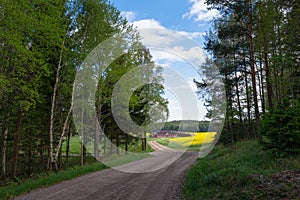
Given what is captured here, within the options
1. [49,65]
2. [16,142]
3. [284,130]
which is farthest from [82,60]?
[284,130]

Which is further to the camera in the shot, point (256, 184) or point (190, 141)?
point (190, 141)

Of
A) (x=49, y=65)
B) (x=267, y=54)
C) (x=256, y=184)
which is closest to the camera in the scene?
(x=256, y=184)

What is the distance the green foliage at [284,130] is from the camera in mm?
8062

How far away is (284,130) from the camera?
817 cm

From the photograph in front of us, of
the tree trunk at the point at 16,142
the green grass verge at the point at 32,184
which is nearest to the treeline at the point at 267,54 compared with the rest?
the green grass verge at the point at 32,184

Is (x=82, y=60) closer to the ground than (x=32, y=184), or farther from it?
farther from it

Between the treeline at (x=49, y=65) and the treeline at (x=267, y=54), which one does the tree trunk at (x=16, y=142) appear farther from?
the treeline at (x=267, y=54)

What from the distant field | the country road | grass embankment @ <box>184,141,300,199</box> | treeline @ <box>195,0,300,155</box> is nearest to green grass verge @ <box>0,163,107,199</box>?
the country road

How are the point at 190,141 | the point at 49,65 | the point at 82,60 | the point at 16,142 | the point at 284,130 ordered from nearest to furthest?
the point at 284,130
the point at 16,142
the point at 49,65
the point at 82,60
the point at 190,141

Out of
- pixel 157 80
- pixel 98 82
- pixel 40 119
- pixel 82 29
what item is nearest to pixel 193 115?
pixel 98 82

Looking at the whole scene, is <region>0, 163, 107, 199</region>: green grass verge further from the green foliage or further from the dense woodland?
the green foliage

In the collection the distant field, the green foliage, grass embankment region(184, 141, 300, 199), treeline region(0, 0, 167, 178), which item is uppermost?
treeline region(0, 0, 167, 178)

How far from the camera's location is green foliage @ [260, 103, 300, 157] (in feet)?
26.5

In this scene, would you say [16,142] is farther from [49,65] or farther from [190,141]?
[190,141]
